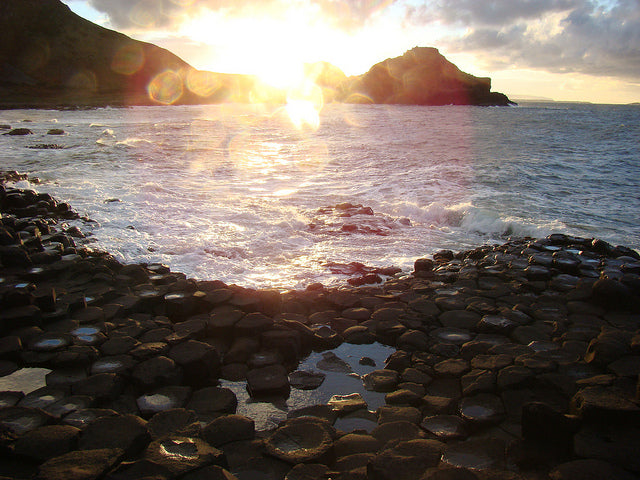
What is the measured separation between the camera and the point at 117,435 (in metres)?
2.98

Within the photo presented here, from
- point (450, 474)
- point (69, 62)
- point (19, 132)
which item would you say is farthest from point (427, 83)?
point (450, 474)

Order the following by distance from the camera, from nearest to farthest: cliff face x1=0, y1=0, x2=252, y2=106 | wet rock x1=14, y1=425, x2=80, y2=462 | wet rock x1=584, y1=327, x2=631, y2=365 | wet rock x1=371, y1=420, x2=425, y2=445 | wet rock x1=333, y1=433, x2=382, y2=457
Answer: wet rock x1=14, y1=425, x2=80, y2=462 → wet rock x1=333, y1=433, x2=382, y2=457 → wet rock x1=371, y1=420, x2=425, y2=445 → wet rock x1=584, y1=327, x2=631, y2=365 → cliff face x1=0, y1=0, x2=252, y2=106

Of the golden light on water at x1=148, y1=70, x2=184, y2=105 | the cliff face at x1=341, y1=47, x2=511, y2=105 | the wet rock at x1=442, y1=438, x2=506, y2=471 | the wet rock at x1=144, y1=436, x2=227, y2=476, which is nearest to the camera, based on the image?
the wet rock at x1=144, y1=436, x2=227, y2=476

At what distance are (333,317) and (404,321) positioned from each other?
100 cm

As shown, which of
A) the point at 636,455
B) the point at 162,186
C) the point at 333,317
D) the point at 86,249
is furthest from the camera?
the point at 162,186

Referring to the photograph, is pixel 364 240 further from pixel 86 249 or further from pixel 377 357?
pixel 86 249

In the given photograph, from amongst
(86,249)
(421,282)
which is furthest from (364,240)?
(86,249)

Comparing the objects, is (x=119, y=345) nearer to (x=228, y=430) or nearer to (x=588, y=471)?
(x=228, y=430)

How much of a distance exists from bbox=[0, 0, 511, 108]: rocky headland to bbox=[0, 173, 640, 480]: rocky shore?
64304mm

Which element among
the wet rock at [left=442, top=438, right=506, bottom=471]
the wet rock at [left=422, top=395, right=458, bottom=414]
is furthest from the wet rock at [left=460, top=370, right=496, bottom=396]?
the wet rock at [left=442, top=438, right=506, bottom=471]

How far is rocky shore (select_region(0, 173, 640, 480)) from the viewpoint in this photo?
2.88 m

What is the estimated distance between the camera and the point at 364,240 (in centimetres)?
1002

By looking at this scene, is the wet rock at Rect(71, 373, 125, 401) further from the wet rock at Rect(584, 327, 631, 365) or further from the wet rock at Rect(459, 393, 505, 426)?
the wet rock at Rect(584, 327, 631, 365)

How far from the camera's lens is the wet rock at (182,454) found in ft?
8.84
